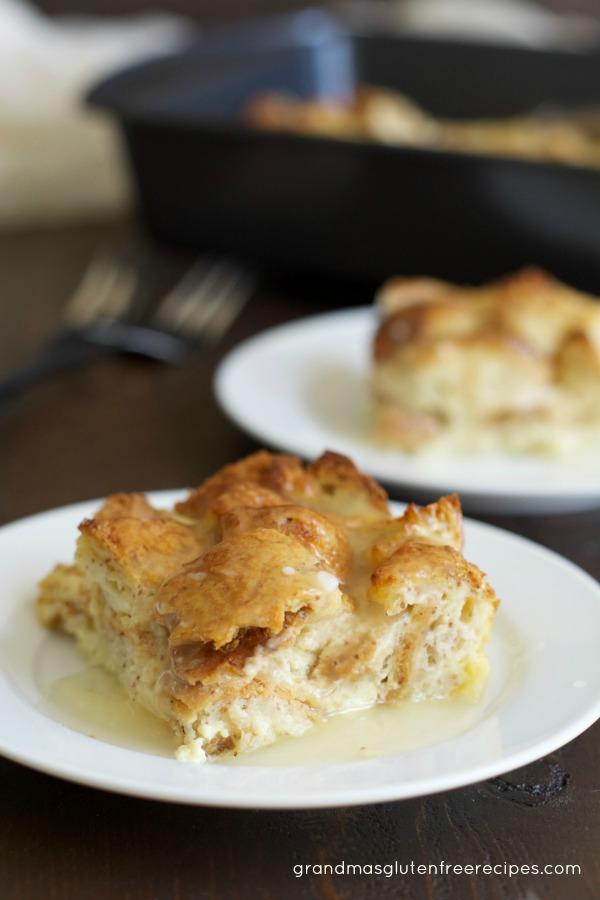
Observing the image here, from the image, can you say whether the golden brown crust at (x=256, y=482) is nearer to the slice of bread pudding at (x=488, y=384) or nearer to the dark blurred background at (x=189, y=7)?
the slice of bread pudding at (x=488, y=384)

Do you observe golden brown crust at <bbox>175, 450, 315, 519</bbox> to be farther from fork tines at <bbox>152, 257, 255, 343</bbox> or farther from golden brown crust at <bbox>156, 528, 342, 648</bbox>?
fork tines at <bbox>152, 257, 255, 343</bbox>

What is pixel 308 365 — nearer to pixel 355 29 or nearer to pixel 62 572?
pixel 62 572

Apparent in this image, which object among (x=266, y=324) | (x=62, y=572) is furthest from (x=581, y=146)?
(x=62, y=572)

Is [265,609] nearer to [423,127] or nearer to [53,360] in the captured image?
[53,360]

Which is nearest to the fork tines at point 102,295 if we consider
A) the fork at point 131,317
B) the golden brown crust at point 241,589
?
the fork at point 131,317

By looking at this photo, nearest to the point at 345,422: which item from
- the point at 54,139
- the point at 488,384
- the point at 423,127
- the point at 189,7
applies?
the point at 488,384
